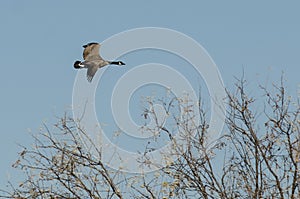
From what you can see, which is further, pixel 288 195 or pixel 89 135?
pixel 89 135

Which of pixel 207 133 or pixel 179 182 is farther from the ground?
pixel 207 133

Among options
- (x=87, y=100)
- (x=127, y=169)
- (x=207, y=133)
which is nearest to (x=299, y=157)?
(x=207, y=133)

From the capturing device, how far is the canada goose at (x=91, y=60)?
11203 mm

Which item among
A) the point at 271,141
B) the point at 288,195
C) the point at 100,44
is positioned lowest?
the point at 288,195

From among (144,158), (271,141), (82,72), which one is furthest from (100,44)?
(271,141)

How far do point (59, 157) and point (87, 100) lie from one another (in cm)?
94

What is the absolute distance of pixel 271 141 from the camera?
11391 mm

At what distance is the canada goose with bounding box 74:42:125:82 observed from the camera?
11203 mm

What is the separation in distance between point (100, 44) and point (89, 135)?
133 cm

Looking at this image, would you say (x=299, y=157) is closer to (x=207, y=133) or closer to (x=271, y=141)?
(x=271, y=141)

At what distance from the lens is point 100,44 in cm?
1132

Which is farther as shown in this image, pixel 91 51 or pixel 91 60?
pixel 91 60

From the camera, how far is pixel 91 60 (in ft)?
37.1

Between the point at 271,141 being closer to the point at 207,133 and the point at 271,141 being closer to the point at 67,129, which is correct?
the point at 207,133
